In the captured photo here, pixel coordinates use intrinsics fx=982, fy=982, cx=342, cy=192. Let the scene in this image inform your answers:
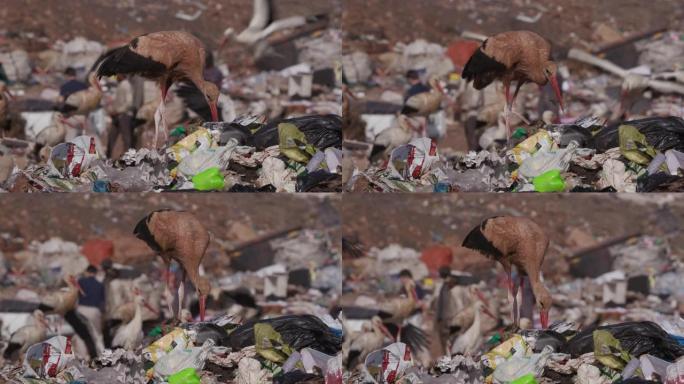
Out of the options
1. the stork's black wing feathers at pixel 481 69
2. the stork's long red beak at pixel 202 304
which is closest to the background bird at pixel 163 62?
the stork's long red beak at pixel 202 304

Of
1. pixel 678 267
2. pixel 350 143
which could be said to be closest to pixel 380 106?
pixel 350 143

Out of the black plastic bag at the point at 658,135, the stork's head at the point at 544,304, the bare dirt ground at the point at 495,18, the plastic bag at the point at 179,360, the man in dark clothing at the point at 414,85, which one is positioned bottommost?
the plastic bag at the point at 179,360

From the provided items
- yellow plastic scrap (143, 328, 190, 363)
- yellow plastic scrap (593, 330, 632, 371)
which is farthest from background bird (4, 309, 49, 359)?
yellow plastic scrap (593, 330, 632, 371)

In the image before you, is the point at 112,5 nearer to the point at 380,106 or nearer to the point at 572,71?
the point at 380,106

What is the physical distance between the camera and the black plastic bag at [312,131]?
5.38 m

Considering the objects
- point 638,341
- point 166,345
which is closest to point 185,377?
point 166,345

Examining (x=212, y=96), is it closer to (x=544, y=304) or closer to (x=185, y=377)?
(x=185, y=377)

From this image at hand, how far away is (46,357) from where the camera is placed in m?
5.32

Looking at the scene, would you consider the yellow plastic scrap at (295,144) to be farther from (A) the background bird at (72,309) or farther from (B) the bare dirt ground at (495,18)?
(A) the background bird at (72,309)

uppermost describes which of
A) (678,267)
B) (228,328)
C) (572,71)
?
(572,71)

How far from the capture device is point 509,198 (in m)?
5.31

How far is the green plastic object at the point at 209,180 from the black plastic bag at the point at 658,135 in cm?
207

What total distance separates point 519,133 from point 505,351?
119 cm

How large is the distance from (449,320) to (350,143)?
1.11 meters
